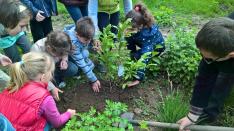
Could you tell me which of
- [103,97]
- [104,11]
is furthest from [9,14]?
[104,11]

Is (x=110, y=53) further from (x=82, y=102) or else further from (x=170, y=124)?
(x=170, y=124)

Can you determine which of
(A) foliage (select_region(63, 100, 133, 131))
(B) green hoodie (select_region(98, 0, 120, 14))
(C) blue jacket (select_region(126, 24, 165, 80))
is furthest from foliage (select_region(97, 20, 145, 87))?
(A) foliage (select_region(63, 100, 133, 131))

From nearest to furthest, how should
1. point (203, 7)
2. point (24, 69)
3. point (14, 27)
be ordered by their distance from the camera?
point (24, 69), point (14, 27), point (203, 7)

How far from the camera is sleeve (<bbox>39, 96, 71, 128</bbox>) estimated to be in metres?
3.45

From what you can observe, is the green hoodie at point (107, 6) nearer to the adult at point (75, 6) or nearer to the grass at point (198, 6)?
the adult at point (75, 6)

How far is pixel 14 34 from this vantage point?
4.14 meters

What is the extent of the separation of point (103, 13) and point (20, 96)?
75.2 inches

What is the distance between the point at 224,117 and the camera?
410 centimetres

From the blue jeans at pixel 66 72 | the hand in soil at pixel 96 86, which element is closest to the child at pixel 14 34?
the blue jeans at pixel 66 72

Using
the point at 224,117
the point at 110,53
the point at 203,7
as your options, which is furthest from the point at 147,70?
the point at 203,7

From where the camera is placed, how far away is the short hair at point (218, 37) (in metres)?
2.97

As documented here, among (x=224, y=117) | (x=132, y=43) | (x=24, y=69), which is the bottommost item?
(x=224, y=117)

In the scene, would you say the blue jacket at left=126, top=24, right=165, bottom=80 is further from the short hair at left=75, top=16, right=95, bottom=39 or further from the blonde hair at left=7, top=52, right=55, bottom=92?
the blonde hair at left=7, top=52, right=55, bottom=92

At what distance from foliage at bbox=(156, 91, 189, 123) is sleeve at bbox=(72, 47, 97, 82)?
2.62ft
